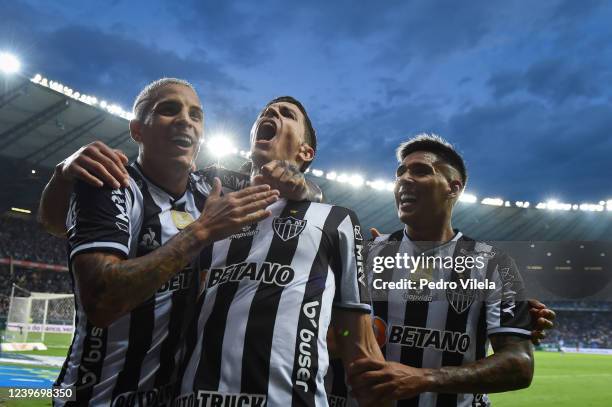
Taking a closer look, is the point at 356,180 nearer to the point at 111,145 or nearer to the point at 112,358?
the point at 111,145

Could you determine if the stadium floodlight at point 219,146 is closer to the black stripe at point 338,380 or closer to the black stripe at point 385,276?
the black stripe at point 385,276

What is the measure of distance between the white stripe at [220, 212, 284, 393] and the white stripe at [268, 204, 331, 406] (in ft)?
0.36

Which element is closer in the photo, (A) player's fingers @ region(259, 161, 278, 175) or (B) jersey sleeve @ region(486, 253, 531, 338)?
(A) player's fingers @ region(259, 161, 278, 175)

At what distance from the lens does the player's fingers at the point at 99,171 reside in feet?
6.26

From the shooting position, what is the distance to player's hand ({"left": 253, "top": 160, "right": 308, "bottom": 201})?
2.11m

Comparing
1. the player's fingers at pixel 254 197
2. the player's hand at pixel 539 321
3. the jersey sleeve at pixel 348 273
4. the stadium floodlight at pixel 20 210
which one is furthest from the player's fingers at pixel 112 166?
the stadium floodlight at pixel 20 210

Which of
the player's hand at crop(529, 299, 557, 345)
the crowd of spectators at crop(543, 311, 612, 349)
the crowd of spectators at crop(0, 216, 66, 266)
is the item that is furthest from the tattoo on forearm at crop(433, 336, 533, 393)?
the crowd of spectators at crop(543, 311, 612, 349)

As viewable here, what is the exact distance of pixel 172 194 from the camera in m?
2.37

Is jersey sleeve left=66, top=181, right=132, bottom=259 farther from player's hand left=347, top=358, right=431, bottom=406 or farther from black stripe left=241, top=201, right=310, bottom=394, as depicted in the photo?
player's hand left=347, top=358, right=431, bottom=406

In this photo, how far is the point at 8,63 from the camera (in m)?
19.5

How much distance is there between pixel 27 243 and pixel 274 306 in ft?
108

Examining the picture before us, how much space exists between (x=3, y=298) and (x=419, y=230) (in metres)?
28.5

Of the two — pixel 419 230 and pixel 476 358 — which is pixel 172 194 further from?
pixel 476 358

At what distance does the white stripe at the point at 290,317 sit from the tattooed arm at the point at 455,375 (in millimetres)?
239
